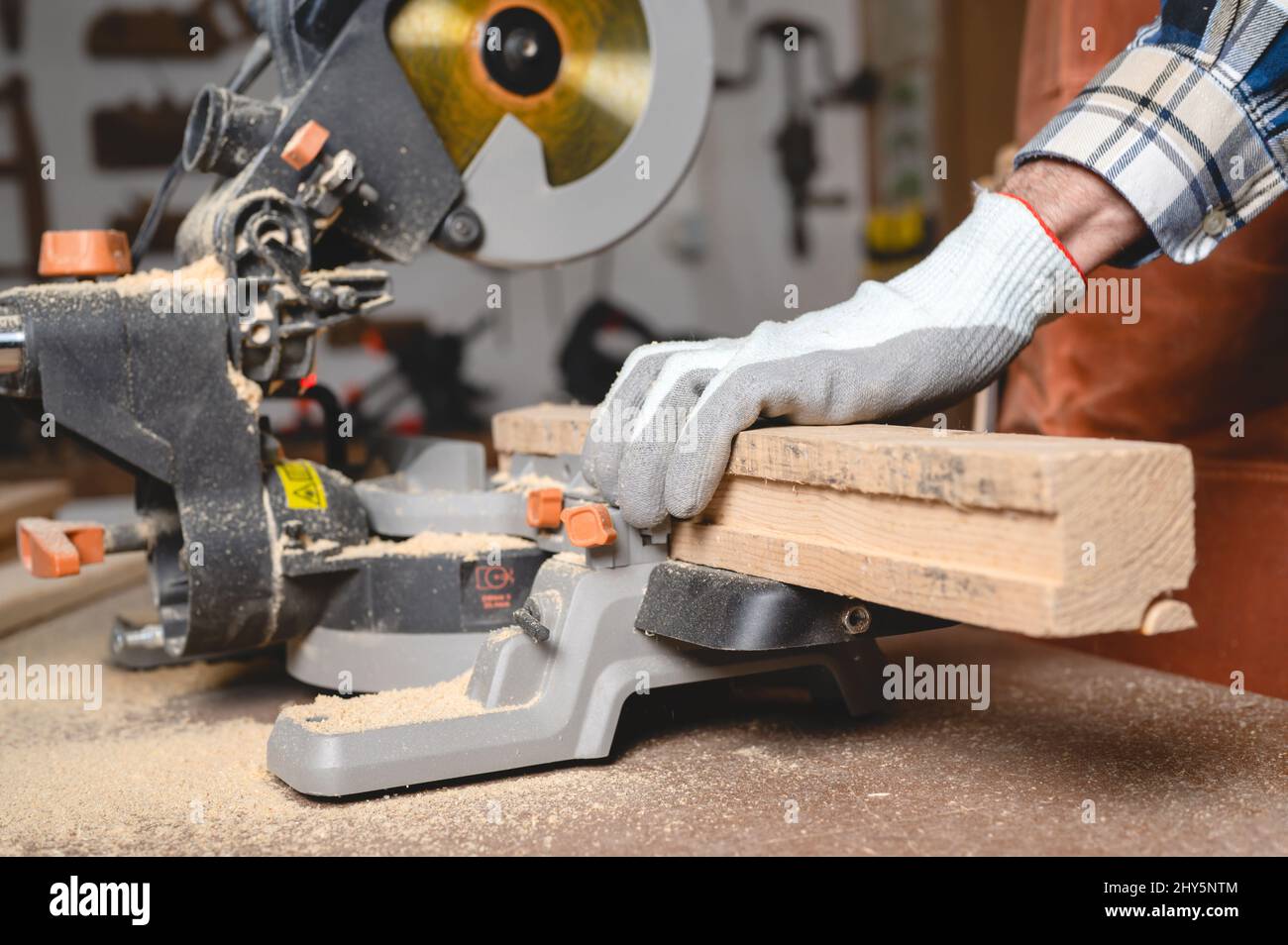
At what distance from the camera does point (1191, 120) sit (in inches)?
41.7

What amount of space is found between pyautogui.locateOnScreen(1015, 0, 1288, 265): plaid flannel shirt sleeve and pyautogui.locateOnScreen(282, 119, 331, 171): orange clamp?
28.5 inches

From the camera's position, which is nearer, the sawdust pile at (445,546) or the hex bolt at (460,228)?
the sawdust pile at (445,546)

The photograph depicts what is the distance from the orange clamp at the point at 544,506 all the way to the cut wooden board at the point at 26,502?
1.64 m

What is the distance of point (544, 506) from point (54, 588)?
1190mm

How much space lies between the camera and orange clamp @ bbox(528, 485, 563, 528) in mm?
1211

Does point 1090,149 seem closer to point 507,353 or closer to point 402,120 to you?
point 402,120

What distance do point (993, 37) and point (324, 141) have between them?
234cm

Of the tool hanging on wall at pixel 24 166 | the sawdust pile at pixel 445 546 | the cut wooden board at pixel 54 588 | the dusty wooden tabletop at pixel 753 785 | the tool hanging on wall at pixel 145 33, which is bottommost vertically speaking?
the cut wooden board at pixel 54 588

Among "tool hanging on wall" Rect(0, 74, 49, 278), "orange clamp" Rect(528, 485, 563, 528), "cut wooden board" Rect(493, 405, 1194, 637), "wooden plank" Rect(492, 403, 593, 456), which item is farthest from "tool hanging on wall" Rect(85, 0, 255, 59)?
"cut wooden board" Rect(493, 405, 1194, 637)

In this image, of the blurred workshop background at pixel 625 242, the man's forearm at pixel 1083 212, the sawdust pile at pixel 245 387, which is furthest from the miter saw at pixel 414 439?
the blurred workshop background at pixel 625 242

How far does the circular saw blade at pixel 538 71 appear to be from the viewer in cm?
139

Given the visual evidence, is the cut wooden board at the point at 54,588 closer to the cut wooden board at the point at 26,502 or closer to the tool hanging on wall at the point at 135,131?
the cut wooden board at the point at 26,502

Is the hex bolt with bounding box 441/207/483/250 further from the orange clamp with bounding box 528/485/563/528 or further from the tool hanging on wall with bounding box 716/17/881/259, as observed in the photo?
the tool hanging on wall with bounding box 716/17/881/259

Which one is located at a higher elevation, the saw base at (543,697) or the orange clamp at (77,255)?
the orange clamp at (77,255)
